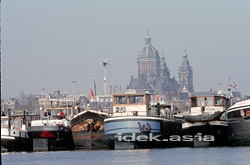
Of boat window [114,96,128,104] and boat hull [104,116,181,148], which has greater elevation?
boat window [114,96,128,104]

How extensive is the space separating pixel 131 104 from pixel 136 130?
7.32 m

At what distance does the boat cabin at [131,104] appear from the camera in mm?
73562

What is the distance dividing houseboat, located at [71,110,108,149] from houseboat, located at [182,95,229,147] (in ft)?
33.1

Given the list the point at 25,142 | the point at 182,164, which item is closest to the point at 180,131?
the point at 25,142

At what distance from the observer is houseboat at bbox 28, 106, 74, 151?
77.1 meters

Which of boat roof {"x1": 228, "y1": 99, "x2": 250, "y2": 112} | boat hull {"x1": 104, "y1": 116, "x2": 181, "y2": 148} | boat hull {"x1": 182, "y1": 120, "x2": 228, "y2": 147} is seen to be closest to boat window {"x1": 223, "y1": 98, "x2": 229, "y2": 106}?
boat hull {"x1": 182, "y1": 120, "x2": 228, "y2": 147}

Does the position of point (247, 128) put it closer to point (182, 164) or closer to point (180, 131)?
point (180, 131)

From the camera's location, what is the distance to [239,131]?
221 feet

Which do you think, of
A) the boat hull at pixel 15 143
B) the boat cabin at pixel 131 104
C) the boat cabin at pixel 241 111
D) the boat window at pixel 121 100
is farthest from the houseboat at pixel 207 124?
the boat hull at pixel 15 143

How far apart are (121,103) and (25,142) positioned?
12.4m

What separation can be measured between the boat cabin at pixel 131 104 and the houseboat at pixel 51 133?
7502 mm

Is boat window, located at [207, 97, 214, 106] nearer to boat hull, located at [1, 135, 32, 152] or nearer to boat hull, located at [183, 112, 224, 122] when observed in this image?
boat hull, located at [183, 112, 224, 122]

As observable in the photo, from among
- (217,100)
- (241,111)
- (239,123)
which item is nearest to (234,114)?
(239,123)

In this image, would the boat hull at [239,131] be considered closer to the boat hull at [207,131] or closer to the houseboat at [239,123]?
the houseboat at [239,123]
